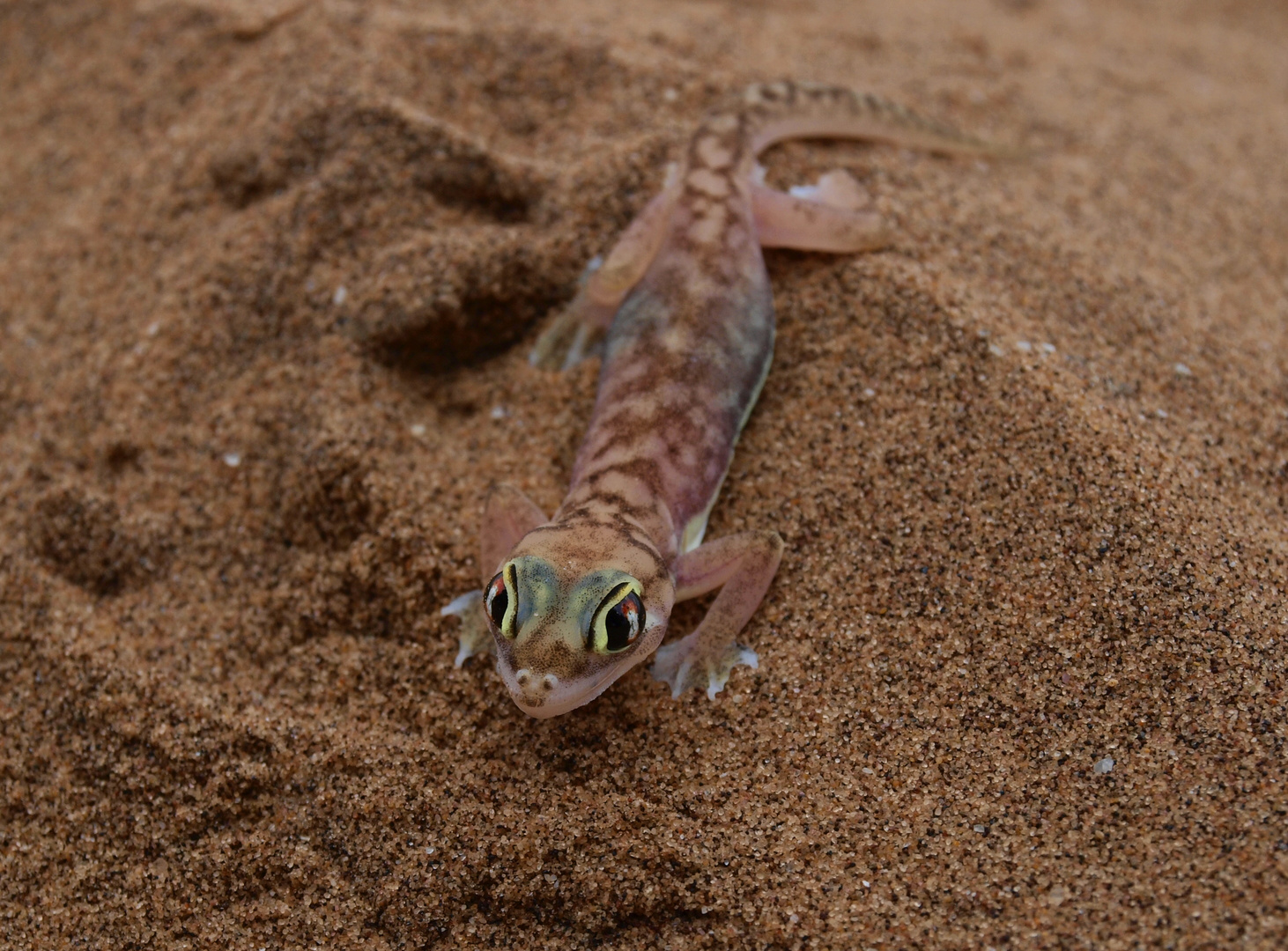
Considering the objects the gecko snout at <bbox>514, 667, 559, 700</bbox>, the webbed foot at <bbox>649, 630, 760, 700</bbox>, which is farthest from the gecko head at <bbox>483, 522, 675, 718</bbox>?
the webbed foot at <bbox>649, 630, 760, 700</bbox>

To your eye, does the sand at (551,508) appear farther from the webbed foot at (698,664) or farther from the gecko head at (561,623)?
the gecko head at (561,623)

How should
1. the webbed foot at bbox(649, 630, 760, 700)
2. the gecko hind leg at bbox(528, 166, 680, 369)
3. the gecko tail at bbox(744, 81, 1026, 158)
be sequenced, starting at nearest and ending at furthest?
the webbed foot at bbox(649, 630, 760, 700) < the gecko hind leg at bbox(528, 166, 680, 369) < the gecko tail at bbox(744, 81, 1026, 158)

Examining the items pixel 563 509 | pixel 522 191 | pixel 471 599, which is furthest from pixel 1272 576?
pixel 522 191

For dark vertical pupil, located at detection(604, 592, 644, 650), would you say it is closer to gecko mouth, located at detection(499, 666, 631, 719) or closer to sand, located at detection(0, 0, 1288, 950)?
gecko mouth, located at detection(499, 666, 631, 719)

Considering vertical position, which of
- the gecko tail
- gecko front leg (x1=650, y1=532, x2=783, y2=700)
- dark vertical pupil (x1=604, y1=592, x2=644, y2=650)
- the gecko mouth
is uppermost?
Answer: the gecko tail

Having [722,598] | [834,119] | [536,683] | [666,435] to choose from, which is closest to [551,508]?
[666,435]

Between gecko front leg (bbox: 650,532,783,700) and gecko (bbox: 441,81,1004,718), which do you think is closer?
gecko (bbox: 441,81,1004,718)

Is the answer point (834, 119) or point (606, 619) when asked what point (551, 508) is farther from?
point (834, 119)
